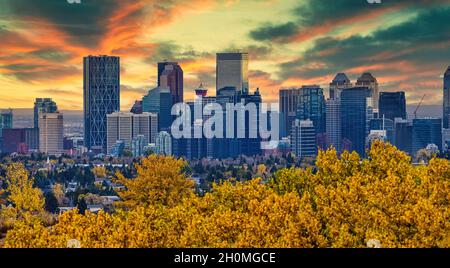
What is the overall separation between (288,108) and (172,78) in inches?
807

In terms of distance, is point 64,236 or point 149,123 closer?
point 64,236

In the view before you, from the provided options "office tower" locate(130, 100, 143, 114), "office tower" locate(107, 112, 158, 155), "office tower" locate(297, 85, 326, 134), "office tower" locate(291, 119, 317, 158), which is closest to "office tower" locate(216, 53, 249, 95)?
Answer: "office tower" locate(291, 119, 317, 158)

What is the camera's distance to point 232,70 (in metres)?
41.5

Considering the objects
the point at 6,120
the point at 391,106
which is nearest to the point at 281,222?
the point at 391,106

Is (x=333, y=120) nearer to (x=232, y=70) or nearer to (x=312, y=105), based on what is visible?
(x=312, y=105)

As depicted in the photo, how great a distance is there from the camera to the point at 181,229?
1310 cm

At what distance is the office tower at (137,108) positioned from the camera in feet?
221

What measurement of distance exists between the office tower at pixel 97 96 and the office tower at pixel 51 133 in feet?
7.50

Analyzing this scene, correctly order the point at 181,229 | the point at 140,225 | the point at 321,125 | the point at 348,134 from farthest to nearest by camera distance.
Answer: the point at 321,125 → the point at 348,134 → the point at 181,229 → the point at 140,225

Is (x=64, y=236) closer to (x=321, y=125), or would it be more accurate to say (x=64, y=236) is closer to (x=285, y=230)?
(x=285, y=230)

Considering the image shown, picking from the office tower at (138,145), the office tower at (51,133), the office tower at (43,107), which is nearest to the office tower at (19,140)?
Result: the office tower at (51,133)

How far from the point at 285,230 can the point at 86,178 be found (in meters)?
49.6

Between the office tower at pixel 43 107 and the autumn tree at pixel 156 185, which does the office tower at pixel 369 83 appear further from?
the office tower at pixel 43 107
